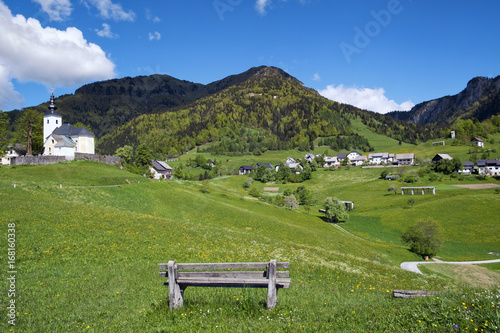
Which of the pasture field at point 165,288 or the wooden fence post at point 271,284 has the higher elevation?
the wooden fence post at point 271,284

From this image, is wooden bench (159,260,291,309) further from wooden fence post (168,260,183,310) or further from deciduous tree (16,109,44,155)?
deciduous tree (16,109,44,155)

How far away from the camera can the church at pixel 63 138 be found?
75.4 meters

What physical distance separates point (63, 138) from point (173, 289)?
267ft

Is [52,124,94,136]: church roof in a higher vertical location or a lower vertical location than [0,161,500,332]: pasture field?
higher

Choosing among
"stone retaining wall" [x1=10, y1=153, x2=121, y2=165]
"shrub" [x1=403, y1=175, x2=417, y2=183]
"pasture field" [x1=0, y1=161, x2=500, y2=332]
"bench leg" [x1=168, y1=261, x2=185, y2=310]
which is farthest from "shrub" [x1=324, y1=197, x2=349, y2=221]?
"bench leg" [x1=168, y1=261, x2=185, y2=310]

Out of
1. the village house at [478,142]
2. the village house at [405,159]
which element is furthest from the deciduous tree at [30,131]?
the village house at [478,142]

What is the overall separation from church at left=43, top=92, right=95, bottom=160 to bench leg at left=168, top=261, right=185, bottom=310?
75202 millimetres

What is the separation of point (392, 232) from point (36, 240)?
7101 cm

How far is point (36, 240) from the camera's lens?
68.5ft

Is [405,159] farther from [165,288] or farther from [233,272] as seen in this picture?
[233,272]

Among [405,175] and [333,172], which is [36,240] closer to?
[405,175]

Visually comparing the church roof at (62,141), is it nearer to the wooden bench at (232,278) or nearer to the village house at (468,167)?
the wooden bench at (232,278)

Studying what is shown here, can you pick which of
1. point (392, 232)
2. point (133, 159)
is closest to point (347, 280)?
point (392, 232)

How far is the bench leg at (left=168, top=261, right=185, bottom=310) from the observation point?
1070 cm
